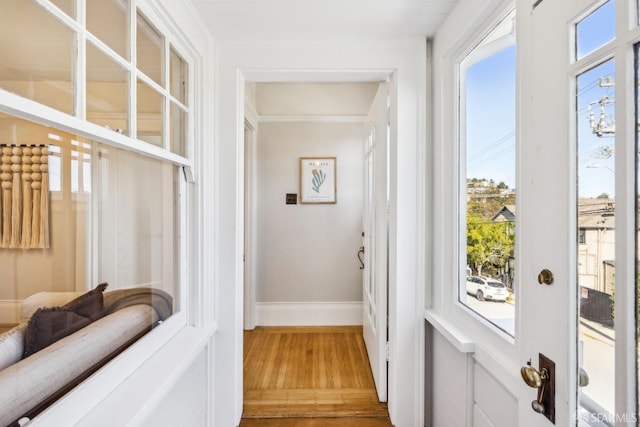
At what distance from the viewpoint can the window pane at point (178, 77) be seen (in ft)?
4.71

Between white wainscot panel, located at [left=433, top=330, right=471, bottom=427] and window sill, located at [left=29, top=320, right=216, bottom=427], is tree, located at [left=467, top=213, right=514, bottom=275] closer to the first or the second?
white wainscot panel, located at [left=433, top=330, right=471, bottom=427]

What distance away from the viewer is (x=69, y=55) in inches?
33.0

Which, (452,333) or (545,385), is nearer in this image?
(545,385)

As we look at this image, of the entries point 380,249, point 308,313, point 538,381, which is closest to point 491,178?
point 538,381

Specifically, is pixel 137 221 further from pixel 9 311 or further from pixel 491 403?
pixel 491 403

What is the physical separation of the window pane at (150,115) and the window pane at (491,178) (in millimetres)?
1392

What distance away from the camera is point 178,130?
1.49m

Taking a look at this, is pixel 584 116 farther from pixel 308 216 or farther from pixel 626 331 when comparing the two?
pixel 308 216

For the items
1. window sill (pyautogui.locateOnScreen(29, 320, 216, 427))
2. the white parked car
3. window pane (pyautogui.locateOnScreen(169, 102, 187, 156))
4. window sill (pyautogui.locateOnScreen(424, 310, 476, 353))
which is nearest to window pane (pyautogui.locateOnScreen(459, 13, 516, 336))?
the white parked car

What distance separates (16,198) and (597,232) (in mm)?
1426

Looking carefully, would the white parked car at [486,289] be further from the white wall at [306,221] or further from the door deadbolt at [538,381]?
the white wall at [306,221]

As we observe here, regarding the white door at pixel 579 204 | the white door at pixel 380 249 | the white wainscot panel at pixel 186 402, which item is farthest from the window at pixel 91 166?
the white door at pixel 579 204

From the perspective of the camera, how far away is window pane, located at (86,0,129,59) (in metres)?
0.92

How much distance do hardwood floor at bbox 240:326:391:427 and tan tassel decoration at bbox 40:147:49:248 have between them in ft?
5.10
